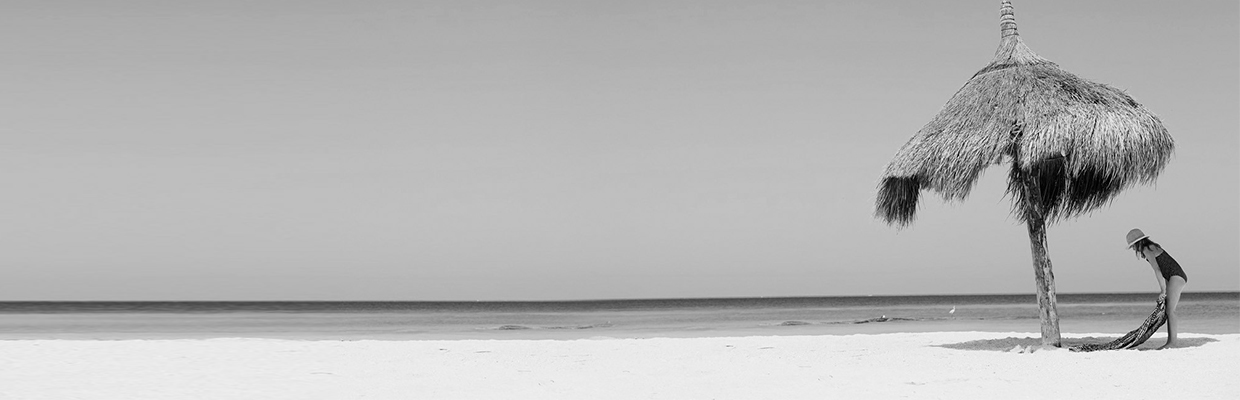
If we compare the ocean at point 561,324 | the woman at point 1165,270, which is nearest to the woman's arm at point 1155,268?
the woman at point 1165,270

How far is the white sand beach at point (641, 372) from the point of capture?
6.31 meters

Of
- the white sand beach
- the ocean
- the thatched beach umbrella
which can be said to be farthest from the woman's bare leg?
the ocean

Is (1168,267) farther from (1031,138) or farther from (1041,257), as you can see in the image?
(1031,138)

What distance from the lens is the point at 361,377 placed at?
760 cm

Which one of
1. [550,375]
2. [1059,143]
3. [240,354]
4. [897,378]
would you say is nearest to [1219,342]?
[1059,143]

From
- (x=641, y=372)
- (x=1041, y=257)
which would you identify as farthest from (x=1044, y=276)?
(x=641, y=372)

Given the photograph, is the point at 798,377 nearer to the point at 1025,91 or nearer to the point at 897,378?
the point at 897,378

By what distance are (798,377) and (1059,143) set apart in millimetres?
2921

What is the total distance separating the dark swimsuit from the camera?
8258 millimetres

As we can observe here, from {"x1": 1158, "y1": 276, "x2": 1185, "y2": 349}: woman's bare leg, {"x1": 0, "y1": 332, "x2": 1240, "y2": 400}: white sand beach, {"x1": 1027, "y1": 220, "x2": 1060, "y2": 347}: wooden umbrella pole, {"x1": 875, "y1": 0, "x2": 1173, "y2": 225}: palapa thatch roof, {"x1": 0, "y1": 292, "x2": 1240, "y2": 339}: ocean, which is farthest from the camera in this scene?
{"x1": 0, "y1": 292, "x2": 1240, "y2": 339}: ocean

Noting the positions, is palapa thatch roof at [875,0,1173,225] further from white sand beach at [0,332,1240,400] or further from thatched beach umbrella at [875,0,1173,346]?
white sand beach at [0,332,1240,400]

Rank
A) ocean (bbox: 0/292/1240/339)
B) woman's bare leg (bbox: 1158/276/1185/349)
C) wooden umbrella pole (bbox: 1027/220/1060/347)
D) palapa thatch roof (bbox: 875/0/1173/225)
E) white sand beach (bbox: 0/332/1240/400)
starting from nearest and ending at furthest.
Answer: white sand beach (bbox: 0/332/1240/400)
palapa thatch roof (bbox: 875/0/1173/225)
woman's bare leg (bbox: 1158/276/1185/349)
wooden umbrella pole (bbox: 1027/220/1060/347)
ocean (bbox: 0/292/1240/339)

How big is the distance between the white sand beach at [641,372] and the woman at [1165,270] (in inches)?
12.8

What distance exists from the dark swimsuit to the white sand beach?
Result: 657 millimetres
